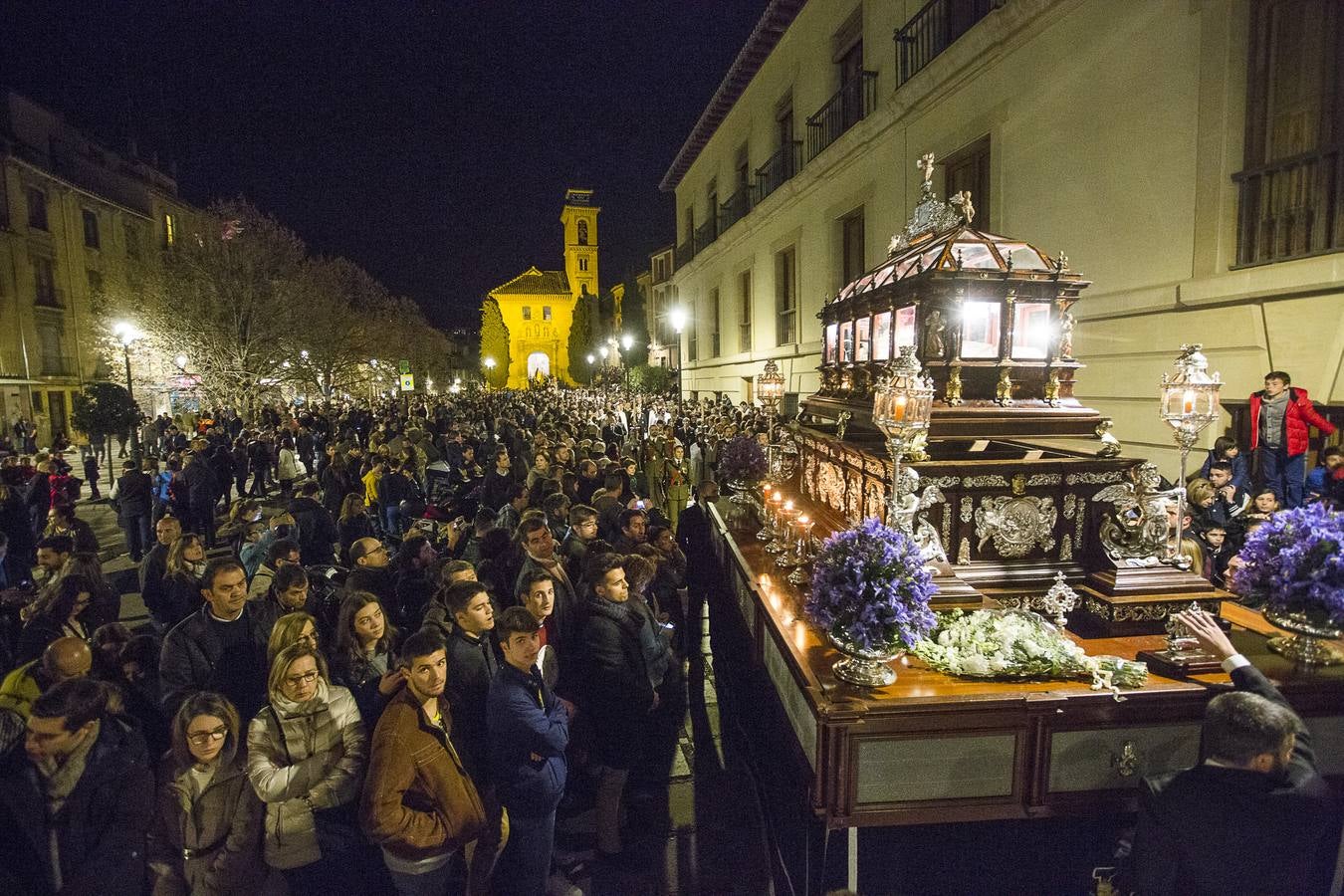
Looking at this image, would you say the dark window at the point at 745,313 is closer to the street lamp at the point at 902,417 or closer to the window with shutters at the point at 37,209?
the street lamp at the point at 902,417

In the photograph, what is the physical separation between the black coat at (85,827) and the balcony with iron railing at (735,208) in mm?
23628

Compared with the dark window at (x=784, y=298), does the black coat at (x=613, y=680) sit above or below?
below

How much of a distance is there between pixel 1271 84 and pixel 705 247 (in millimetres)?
23748

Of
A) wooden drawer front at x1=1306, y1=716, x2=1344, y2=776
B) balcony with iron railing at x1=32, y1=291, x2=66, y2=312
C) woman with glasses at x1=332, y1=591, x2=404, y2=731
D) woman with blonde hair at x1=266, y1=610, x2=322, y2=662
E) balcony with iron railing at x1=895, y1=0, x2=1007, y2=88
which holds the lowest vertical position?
wooden drawer front at x1=1306, y1=716, x2=1344, y2=776

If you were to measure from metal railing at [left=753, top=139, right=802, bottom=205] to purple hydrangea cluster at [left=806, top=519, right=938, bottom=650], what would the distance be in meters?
18.3

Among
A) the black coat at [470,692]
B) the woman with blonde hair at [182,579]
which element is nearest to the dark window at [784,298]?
the woman with blonde hair at [182,579]

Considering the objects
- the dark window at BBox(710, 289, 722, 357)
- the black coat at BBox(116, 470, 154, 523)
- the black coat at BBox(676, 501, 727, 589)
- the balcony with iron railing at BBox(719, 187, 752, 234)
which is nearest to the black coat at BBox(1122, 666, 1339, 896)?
the black coat at BBox(676, 501, 727, 589)

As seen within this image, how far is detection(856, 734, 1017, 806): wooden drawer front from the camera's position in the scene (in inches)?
131

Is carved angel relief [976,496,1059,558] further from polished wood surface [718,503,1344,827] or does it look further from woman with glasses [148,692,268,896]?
woman with glasses [148,692,268,896]

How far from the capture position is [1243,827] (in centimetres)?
242

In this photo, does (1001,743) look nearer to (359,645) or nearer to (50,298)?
(359,645)

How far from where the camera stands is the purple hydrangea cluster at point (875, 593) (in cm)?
348

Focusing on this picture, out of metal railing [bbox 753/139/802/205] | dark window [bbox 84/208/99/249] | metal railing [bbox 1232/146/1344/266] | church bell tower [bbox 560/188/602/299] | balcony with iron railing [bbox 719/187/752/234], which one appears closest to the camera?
metal railing [bbox 1232/146/1344/266]

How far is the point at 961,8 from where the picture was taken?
39.6 feet
